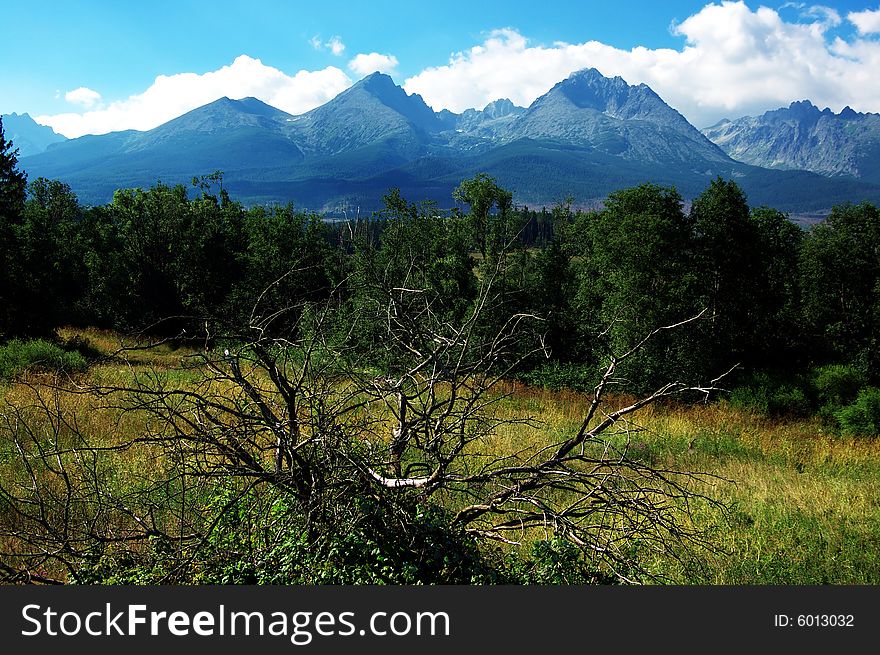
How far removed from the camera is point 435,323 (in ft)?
20.2

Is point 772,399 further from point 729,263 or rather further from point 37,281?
point 37,281

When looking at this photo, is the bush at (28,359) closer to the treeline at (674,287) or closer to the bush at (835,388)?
the treeline at (674,287)

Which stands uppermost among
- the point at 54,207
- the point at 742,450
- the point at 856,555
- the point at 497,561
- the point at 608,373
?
the point at 54,207

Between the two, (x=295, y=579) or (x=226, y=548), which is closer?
(x=295, y=579)

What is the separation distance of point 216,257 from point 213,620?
3434cm

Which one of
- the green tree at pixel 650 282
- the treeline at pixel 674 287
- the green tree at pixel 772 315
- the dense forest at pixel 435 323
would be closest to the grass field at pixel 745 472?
the dense forest at pixel 435 323

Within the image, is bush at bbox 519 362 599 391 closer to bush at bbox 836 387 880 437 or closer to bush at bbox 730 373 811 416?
bush at bbox 730 373 811 416

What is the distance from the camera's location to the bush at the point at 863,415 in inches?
696

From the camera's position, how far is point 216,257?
34406 millimetres

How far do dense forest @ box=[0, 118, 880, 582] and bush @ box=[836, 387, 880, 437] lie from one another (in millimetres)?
65

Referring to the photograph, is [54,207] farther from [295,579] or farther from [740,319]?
[295,579]

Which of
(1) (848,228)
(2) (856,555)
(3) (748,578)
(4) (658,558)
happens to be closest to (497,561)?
(4) (658,558)

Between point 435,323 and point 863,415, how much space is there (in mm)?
18768

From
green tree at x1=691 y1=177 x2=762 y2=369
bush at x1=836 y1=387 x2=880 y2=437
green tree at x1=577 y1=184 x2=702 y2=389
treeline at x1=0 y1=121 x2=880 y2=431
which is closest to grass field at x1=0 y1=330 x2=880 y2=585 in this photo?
bush at x1=836 y1=387 x2=880 y2=437
